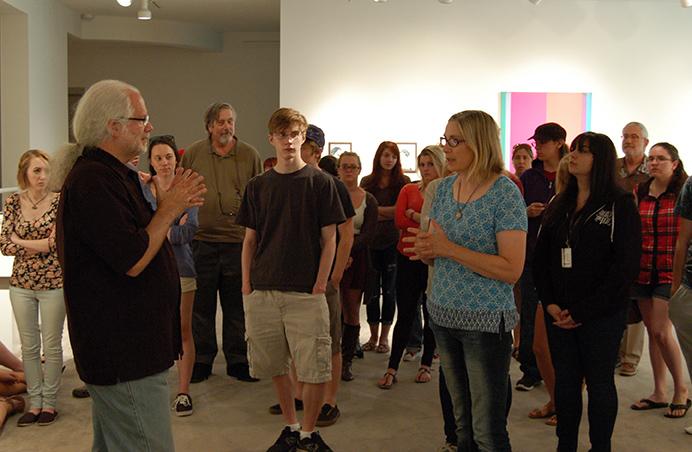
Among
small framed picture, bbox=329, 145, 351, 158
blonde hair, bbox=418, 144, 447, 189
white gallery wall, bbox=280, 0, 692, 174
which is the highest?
white gallery wall, bbox=280, 0, 692, 174

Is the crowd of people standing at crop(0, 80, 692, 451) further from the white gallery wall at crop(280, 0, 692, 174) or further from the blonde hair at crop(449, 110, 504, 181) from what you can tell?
the white gallery wall at crop(280, 0, 692, 174)

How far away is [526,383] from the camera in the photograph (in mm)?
4945

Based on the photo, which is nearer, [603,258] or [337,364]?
[603,258]

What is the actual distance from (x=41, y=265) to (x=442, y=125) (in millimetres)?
5742

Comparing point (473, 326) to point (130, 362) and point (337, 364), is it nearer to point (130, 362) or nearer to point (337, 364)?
point (130, 362)

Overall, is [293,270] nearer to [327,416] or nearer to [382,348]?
[327,416]

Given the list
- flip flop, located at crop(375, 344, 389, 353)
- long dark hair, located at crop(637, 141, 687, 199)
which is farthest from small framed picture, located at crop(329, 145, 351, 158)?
long dark hair, located at crop(637, 141, 687, 199)

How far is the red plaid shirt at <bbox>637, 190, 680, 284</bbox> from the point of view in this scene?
4461 mm

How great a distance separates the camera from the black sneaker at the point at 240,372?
17.0 feet

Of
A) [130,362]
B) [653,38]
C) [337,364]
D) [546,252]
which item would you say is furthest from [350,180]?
[653,38]

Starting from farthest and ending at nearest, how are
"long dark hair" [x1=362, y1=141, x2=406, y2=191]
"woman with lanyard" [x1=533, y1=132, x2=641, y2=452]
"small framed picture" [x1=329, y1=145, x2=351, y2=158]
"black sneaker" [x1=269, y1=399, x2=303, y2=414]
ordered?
"small framed picture" [x1=329, y1=145, x2=351, y2=158] < "long dark hair" [x1=362, y1=141, x2=406, y2=191] < "black sneaker" [x1=269, y1=399, x2=303, y2=414] < "woman with lanyard" [x1=533, y1=132, x2=641, y2=452]

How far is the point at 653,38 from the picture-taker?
29.7 feet

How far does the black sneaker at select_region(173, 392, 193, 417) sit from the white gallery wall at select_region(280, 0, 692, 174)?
5.11 metres

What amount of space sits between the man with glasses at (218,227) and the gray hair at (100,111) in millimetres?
2734
